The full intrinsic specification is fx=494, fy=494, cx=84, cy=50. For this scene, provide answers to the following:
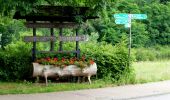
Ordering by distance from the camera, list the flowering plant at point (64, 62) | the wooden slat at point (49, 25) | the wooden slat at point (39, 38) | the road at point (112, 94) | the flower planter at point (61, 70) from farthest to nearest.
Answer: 1. the wooden slat at point (49, 25)
2. the wooden slat at point (39, 38)
3. the flowering plant at point (64, 62)
4. the flower planter at point (61, 70)
5. the road at point (112, 94)

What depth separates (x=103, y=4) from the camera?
1764cm

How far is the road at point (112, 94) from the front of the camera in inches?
583

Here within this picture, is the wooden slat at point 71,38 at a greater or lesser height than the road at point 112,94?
greater

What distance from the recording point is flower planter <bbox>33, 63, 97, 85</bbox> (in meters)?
17.5

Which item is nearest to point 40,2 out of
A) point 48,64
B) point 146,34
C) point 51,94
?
point 48,64

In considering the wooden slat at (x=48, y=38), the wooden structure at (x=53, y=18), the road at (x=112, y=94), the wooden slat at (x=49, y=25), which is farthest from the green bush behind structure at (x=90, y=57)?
the road at (x=112, y=94)

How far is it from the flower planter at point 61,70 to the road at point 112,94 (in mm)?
1258

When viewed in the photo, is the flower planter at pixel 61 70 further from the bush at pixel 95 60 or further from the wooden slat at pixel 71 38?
the wooden slat at pixel 71 38

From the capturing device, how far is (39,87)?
55.1ft

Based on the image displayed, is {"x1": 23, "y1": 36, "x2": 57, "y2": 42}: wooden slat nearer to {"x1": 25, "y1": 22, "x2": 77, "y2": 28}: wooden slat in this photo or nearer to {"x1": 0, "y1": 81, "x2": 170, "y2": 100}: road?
{"x1": 25, "y1": 22, "x2": 77, "y2": 28}: wooden slat

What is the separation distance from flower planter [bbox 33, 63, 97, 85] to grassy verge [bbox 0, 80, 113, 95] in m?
0.37

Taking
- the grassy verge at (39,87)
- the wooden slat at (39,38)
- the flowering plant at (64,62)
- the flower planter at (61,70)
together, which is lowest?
the grassy verge at (39,87)

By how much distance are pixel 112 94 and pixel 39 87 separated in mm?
2600

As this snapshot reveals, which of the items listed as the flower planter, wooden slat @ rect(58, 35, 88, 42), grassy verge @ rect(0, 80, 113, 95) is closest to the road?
grassy verge @ rect(0, 80, 113, 95)
